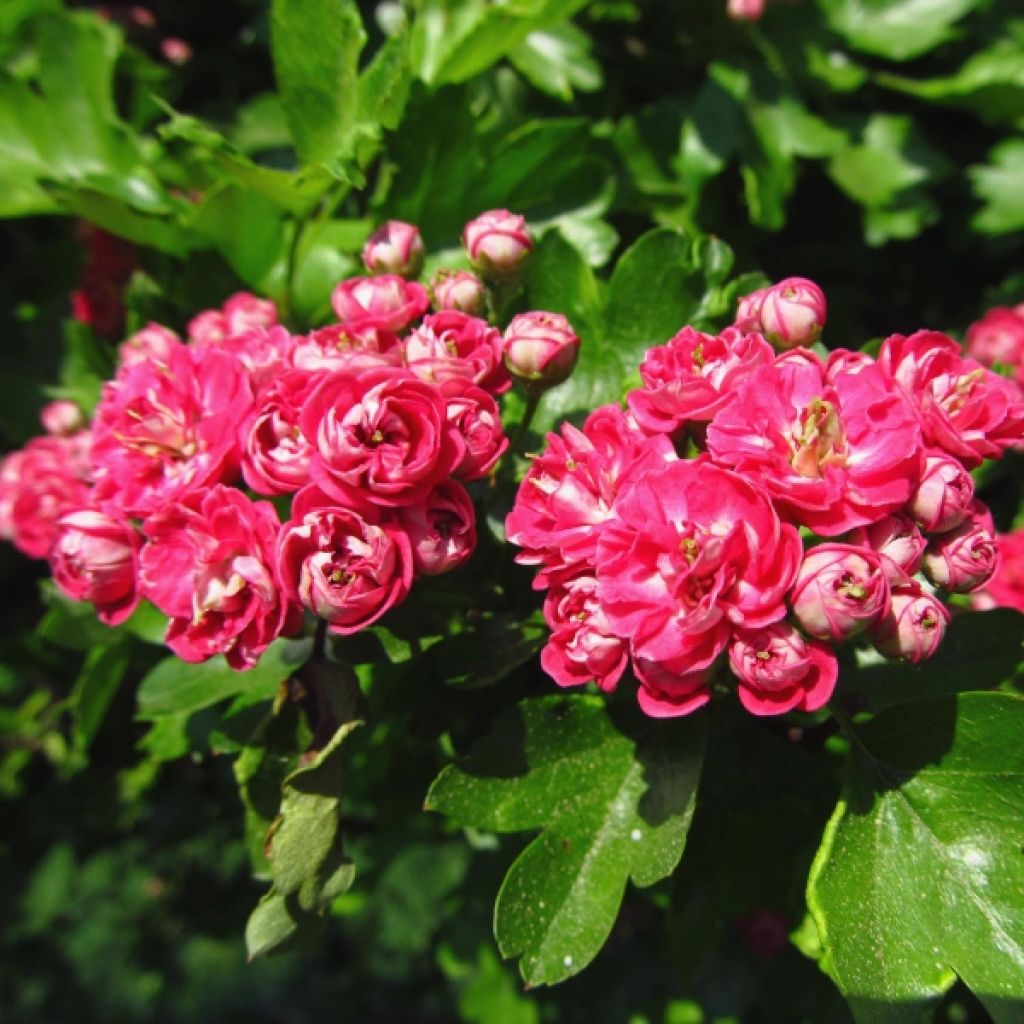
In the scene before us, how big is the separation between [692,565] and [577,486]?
0.50 feet

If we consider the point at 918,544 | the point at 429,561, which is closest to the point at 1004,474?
the point at 918,544

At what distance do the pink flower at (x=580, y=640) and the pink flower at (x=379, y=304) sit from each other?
0.36 m

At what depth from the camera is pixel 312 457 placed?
3.29 ft

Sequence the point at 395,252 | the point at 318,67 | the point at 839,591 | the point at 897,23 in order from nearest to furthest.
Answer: the point at 839,591 < the point at 395,252 < the point at 318,67 < the point at 897,23

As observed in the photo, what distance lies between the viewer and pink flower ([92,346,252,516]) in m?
1.11

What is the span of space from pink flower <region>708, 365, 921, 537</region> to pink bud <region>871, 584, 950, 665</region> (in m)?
0.08

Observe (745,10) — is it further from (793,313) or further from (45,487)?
(45,487)

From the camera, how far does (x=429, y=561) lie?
101 centimetres

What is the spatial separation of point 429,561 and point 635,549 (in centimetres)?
21

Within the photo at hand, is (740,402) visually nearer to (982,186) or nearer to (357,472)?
(357,472)

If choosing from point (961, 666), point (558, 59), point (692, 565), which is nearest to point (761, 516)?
point (692, 565)

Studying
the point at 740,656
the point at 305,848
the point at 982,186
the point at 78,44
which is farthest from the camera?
the point at 982,186

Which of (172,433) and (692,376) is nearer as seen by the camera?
(692,376)

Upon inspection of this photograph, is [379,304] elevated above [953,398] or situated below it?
above
